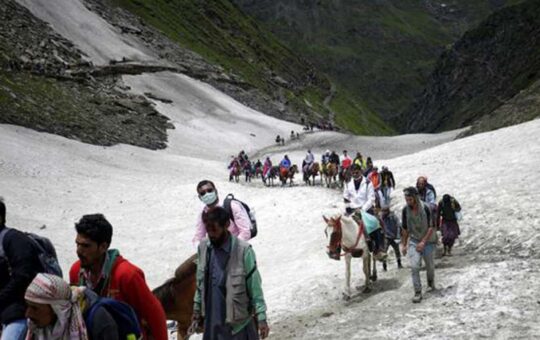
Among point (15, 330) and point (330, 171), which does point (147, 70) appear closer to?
point (330, 171)

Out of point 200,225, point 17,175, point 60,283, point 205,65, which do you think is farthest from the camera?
point 205,65

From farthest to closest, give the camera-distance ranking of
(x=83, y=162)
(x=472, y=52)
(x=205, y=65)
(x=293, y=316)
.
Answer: (x=472, y=52), (x=205, y=65), (x=83, y=162), (x=293, y=316)

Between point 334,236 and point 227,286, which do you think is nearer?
point 227,286

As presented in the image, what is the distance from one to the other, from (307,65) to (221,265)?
170893 millimetres

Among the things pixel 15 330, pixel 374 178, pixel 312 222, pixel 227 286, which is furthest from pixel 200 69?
pixel 15 330

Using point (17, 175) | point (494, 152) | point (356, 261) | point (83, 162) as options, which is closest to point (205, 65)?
point (83, 162)

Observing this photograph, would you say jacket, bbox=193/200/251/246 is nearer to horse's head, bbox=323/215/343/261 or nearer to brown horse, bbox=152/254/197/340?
brown horse, bbox=152/254/197/340

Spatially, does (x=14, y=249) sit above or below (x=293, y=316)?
above

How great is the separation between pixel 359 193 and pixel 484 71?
127 metres

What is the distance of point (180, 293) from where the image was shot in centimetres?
867

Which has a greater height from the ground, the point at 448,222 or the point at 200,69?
the point at 200,69

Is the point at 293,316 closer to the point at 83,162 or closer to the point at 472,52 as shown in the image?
the point at 83,162

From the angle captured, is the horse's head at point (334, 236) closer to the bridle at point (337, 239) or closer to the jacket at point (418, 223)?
the bridle at point (337, 239)

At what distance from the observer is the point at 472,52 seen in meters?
142
